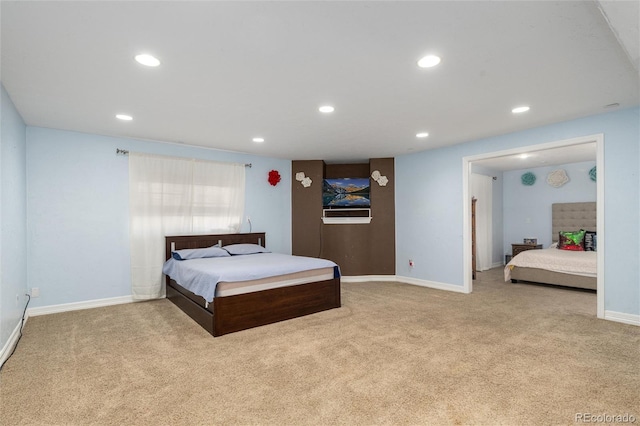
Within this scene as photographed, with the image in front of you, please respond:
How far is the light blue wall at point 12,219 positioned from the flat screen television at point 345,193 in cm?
425

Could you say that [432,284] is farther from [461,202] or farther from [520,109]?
[520,109]

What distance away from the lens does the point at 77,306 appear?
13.4 feet

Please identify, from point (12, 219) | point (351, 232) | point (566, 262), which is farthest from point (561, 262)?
point (12, 219)

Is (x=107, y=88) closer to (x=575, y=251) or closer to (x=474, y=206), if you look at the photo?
(x=474, y=206)

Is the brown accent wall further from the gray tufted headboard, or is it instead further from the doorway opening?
the gray tufted headboard

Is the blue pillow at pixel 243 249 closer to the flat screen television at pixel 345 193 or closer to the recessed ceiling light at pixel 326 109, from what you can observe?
the flat screen television at pixel 345 193

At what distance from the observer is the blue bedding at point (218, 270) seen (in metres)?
3.29

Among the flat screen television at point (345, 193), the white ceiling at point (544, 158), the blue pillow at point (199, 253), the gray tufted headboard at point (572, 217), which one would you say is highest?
the white ceiling at point (544, 158)

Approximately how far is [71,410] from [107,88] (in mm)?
2473

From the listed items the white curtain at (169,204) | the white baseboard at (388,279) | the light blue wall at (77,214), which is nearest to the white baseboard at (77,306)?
the light blue wall at (77,214)

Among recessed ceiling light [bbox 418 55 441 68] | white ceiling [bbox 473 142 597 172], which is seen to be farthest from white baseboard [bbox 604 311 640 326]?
recessed ceiling light [bbox 418 55 441 68]

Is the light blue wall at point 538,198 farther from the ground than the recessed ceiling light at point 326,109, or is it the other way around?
the recessed ceiling light at point 326,109

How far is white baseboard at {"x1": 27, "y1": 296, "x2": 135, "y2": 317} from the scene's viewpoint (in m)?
3.84

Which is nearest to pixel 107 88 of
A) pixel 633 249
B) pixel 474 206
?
pixel 633 249
